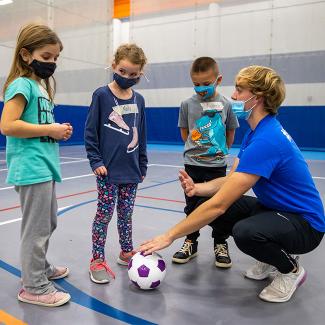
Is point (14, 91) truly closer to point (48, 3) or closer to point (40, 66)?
point (40, 66)

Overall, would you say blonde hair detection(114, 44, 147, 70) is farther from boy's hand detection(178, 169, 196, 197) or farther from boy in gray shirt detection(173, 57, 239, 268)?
boy's hand detection(178, 169, 196, 197)

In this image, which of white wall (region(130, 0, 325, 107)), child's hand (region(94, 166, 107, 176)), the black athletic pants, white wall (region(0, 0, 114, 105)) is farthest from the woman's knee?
white wall (region(0, 0, 114, 105))

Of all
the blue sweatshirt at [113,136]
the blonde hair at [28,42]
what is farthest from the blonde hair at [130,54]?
the blonde hair at [28,42]

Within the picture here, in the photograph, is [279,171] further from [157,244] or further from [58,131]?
[58,131]

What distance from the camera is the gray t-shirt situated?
9.06ft

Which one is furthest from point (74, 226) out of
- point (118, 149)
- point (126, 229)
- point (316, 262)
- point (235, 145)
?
point (235, 145)

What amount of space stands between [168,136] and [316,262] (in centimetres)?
979

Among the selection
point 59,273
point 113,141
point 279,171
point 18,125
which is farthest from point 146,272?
point 18,125

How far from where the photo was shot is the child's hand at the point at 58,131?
1.89m

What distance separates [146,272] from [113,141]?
2.61ft

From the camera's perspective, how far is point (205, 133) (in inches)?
109

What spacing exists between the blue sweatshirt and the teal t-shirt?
1.23 ft

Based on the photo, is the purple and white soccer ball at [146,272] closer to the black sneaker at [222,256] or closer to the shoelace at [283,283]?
the black sneaker at [222,256]

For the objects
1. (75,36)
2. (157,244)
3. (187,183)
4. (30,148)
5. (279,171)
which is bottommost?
(157,244)
